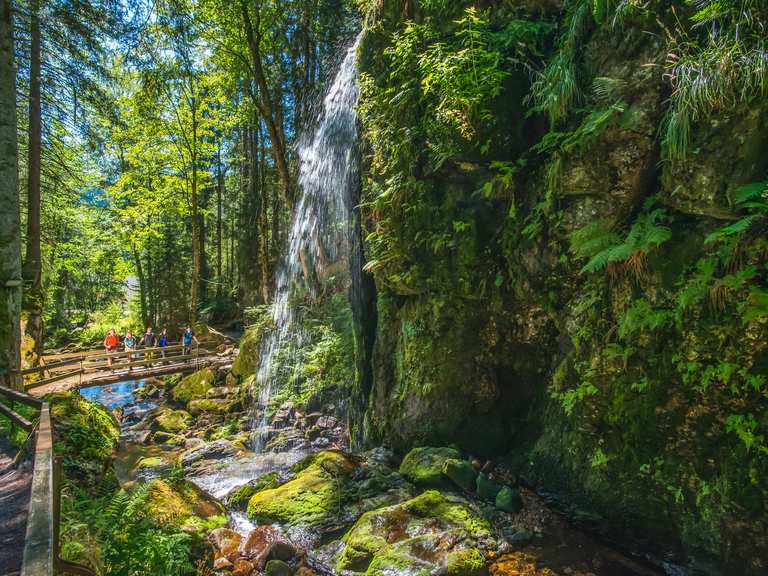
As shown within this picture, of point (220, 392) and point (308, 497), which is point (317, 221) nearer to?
point (220, 392)

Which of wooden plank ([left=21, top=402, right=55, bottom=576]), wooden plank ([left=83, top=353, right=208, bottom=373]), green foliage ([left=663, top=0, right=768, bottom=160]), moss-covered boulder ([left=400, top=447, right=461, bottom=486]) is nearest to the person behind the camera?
wooden plank ([left=21, top=402, right=55, bottom=576])

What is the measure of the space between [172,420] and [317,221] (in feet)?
25.4

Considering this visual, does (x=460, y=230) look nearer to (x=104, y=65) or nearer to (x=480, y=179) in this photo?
(x=480, y=179)

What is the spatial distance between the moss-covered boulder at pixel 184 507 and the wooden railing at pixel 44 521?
2.75m

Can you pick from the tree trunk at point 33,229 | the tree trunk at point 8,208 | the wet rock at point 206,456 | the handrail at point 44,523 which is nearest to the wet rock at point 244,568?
the handrail at point 44,523

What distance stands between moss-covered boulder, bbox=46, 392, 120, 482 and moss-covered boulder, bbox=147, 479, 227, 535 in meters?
0.81

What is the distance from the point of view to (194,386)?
15.9 meters

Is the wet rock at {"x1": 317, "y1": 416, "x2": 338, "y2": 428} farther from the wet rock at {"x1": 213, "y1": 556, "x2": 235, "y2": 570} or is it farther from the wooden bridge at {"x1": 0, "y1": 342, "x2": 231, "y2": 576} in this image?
the wooden bridge at {"x1": 0, "y1": 342, "x2": 231, "y2": 576}

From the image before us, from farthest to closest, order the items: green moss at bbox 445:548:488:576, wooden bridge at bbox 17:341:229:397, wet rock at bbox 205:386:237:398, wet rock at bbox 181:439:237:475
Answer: wet rock at bbox 205:386:237:398 < wooden bridge at bbox 17:341:229:397 < wet rock at bbox 181:439:237:475 < green moss at bbox 445:548:488:576

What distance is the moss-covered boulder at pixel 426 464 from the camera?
22.7 ft

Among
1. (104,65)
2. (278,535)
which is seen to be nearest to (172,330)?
(104,65)

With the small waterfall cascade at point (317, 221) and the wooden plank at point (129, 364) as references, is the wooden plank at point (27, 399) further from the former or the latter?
the wooden plank at point (129, 364)

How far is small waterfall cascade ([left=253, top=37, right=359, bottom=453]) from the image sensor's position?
11781mm

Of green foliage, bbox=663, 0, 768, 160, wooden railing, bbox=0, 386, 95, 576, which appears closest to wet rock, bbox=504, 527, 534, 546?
wooden railing, bbox=0, 386, 95, 576
